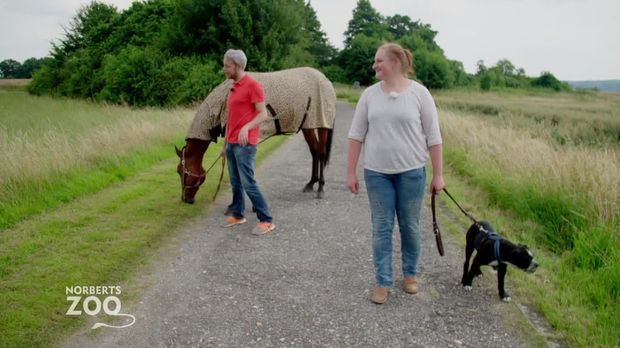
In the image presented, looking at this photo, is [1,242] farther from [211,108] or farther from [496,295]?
[496,295]

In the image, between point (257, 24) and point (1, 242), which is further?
point (257, 24)

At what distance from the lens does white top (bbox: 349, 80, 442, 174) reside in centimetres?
362

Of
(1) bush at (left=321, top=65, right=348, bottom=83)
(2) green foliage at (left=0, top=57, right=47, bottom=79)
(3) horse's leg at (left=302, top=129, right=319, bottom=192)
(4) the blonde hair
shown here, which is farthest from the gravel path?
(2) green foliage at (left=0, top=57, right=47, bottom=79)

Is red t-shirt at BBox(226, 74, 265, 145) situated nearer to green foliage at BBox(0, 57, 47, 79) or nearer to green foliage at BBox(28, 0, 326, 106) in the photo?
green foliage at BBox(28, 0, 326, 106)

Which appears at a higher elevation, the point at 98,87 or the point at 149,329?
the point at 98,87

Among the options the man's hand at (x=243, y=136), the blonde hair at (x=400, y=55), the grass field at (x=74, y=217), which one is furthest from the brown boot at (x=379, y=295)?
the man's hand at (x=243, y=136)

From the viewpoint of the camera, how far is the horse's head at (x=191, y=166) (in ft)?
21.5

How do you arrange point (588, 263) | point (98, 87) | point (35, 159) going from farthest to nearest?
point (98, 87) < point (35, 159) < point (588, 263)

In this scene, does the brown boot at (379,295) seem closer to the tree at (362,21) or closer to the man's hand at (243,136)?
the man's hand at (243,136)

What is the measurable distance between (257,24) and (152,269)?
2006 centimetres

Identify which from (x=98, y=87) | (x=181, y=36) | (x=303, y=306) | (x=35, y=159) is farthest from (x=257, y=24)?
(x=303, y=306)

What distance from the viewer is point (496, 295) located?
4.07 meters

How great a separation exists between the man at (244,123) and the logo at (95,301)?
6.28 feet

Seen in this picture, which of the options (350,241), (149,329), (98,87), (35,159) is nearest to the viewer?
(149,329)
